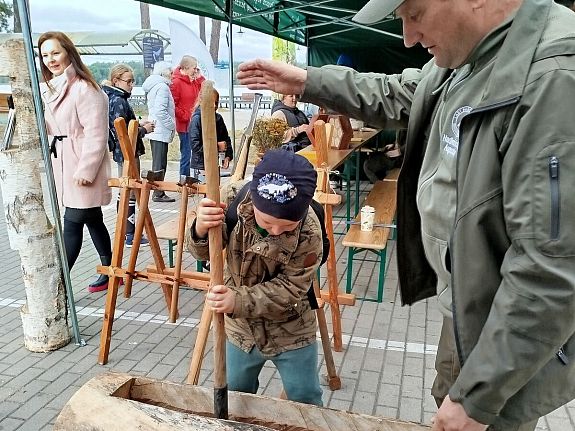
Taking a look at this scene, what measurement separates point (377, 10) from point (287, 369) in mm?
1380

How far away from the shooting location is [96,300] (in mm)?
4082

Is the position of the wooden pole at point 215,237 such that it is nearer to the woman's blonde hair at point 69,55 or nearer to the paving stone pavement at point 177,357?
the paving stone pavement at point 177,357

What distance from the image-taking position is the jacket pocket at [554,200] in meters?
0.99

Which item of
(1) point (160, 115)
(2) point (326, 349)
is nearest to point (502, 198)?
(2) point (326, 349)

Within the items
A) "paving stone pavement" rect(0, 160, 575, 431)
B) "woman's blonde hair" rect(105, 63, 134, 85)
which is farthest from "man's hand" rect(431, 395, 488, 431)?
"woman's blonde hair" rect(105, 63, 134, 85)

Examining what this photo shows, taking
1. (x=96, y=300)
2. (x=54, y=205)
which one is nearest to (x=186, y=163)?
(x=96, y=300)

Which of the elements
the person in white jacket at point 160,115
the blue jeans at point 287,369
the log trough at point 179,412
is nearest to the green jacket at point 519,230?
the log trough at point 179,412

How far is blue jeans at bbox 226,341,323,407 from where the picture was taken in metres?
2.03

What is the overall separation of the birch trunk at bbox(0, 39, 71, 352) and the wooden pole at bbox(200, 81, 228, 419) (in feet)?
5.97

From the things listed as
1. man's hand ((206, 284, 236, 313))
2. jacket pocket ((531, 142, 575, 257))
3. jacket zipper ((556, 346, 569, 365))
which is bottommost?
man's hand ((206, 284, 236, 313))

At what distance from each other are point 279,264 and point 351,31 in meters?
7.17

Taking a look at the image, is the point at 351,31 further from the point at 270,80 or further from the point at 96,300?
the point at 270,80

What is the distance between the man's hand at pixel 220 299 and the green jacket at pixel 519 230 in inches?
31.3

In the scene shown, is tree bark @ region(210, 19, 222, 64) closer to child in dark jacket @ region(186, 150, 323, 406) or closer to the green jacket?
child in dark jacket @ region(186, 150, 323, 406)
